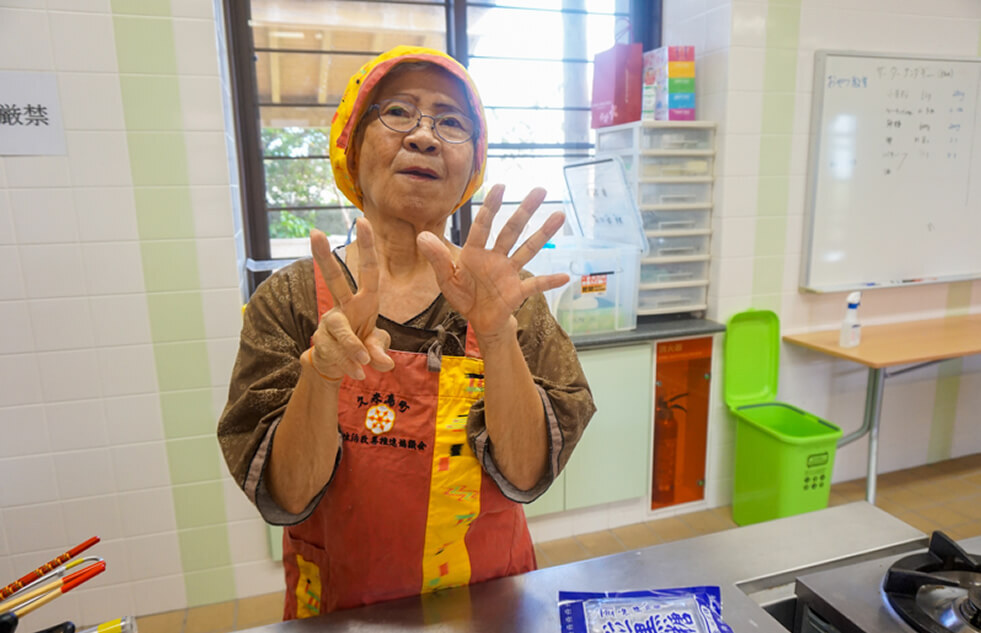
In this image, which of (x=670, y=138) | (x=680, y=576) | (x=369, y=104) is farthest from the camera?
(x=670, y=138)

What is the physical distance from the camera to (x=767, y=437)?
240 centimetres

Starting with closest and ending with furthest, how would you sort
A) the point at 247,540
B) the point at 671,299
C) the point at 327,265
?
1. the point at 327,265
2. the point at 247,540
3. the point at 671,299

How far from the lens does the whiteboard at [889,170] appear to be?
8.38 ft

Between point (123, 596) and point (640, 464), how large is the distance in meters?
1.98

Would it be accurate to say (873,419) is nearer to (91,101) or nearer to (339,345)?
(339,345)

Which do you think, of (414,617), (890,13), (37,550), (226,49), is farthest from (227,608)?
(890,13)

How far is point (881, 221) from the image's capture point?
2703 mm

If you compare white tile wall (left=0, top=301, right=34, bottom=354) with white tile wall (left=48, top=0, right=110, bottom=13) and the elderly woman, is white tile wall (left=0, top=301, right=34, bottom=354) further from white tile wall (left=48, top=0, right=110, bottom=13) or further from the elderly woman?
the elderly woman

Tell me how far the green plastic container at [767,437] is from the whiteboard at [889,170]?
0.35 metres

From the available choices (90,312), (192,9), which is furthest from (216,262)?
(192,9)

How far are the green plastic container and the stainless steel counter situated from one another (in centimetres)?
141

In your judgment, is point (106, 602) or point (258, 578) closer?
point (106, 602)

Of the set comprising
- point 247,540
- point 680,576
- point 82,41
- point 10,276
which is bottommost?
point 247,540

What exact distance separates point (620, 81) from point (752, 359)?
1.33 metres
